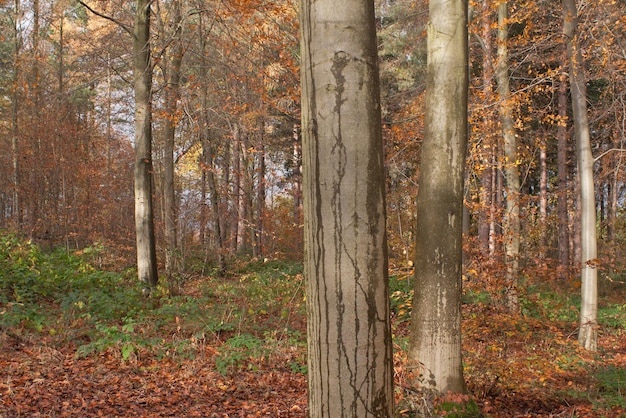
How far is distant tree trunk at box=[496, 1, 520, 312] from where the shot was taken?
9.76m

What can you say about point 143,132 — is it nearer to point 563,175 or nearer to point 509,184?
point 509,184

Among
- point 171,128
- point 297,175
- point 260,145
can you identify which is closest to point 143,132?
point 171,128

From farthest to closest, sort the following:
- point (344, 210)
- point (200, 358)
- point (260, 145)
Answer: point (260, 145), point (200, 358), point (344, 210)

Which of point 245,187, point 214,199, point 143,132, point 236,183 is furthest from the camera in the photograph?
point 245,187

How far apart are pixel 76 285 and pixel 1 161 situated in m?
13.6

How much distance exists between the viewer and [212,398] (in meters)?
5.64

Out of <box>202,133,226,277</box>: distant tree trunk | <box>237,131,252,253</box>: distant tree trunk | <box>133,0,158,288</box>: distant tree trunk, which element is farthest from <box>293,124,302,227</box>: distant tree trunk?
<box>133,0,158,288</box>: distant tree trunk

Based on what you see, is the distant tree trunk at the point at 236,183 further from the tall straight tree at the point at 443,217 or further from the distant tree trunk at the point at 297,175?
the tall straight tree at the point at 443,217

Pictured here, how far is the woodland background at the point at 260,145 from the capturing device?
9.08 meters

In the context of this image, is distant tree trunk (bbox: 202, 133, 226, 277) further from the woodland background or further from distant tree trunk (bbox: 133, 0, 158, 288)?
distant tree trunk (bbox: 133, 0, 158, 288)

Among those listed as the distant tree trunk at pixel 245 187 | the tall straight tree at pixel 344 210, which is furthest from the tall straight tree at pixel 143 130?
the tall straight tree at pixel 344 210

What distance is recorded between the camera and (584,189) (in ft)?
29.5

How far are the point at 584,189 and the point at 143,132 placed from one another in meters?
9.18

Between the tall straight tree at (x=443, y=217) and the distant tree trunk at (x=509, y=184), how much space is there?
15.7 feet
